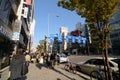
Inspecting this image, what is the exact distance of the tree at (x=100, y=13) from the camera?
10320 millimetres

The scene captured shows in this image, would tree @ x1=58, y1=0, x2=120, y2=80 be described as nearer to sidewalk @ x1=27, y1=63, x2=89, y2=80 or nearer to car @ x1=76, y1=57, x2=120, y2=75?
car @ x1=76, y1=57, x2=120, y2=75

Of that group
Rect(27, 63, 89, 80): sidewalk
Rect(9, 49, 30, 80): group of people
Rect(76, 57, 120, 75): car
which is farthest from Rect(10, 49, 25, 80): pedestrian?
Rect(76, 57, 120, 75): car

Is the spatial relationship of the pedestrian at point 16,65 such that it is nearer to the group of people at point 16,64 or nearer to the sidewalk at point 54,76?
the group of people at point 16,64

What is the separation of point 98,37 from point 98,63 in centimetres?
453

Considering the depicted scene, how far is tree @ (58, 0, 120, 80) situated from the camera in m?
10.3

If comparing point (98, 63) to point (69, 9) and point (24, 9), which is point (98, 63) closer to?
point (69, 9)

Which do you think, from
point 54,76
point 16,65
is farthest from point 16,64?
point 54,76

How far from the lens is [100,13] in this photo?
34.7ft

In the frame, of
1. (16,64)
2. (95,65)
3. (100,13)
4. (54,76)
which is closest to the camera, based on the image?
(16,64)

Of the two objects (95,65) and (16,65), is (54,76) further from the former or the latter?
(16,65)

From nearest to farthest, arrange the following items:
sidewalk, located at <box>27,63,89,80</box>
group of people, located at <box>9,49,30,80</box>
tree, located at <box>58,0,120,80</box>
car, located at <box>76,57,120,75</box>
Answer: group of people, located at <box>9,49,30,80</box> < tree, located at <box>58,0,120,80</box> < car, located at <box>76,57,120,75</box> < sidewalk, located at <box>27,63,89,80</box>

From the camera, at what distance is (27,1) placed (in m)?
45.3

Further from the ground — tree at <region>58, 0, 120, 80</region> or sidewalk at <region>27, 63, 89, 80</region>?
tree at <region>58, 0, 120, 80</region>

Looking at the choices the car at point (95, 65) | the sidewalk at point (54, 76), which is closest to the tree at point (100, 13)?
the car at point (95, 65)
